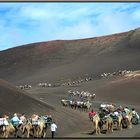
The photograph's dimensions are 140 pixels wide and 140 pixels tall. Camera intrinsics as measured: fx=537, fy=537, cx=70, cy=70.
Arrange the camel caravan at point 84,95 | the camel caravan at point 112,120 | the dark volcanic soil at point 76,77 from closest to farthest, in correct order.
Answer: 1. the camel caravan at point 112,120
2. the dark volcanic soil at point 76,77
3. the camel caravan at point 84,95

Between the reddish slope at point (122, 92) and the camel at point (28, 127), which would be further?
the reddish slope at point (122, 92)

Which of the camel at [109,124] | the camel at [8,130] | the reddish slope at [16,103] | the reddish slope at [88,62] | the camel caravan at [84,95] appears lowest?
the camel at [8,130]

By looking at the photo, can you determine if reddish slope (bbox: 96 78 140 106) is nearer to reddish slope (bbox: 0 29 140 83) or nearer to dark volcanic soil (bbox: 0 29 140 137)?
dark volcanic soil (bbox: 0 29 140 137)

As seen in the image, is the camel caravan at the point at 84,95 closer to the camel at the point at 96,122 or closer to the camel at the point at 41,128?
the camel at the point at 96,122

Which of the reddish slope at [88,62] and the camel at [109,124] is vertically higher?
the reddish slope at [88,62]

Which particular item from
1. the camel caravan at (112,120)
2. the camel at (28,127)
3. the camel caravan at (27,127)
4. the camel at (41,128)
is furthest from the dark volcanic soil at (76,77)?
the camel at (28,127)

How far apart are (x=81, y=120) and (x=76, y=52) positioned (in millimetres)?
147781

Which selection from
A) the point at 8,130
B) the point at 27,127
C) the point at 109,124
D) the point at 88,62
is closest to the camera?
the point at 8,130

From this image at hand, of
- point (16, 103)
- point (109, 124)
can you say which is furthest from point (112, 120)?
point (16, 103)

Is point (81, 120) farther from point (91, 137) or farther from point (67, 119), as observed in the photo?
point (91, 137)

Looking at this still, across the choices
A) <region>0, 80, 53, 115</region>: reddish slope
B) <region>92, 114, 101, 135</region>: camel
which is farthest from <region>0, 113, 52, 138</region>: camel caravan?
<region>0, 80, 53, 115</region>: reddish slope

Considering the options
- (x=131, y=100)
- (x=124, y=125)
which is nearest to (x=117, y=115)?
(x=124, y=125)

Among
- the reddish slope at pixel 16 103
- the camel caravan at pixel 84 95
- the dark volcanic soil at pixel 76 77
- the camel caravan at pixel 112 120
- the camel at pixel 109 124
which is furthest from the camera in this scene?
the camel caravan at pixel 84 95

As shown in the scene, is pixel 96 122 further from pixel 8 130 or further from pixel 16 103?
pixel 16 103
